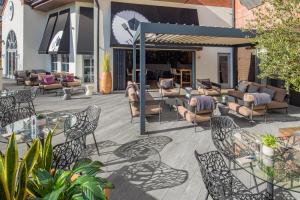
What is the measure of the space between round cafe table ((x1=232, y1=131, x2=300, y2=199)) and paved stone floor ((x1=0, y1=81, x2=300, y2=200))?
724mm

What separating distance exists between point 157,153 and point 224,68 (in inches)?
655

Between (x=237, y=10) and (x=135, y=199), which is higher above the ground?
(x=237, y=10)

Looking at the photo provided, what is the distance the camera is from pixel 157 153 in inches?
261

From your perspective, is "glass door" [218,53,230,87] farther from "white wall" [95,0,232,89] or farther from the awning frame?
the awning frame

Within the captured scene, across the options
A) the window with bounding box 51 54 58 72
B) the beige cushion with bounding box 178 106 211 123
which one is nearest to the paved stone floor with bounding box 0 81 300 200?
the beige cushion with bounding box 178 106 211 123

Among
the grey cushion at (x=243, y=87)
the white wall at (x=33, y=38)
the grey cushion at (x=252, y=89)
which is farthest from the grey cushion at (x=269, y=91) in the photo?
Answer: the white wall at (x=33, y=38)

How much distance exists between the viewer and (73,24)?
811 inches

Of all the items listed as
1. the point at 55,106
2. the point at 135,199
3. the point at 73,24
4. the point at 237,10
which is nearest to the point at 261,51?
the point at 135,199

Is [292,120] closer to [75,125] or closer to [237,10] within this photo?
[75,125]

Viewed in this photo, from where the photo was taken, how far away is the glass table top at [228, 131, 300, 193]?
11.7 feet

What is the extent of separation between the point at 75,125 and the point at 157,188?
2589mm

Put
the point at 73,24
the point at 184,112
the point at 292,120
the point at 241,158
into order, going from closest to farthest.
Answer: the point at 241,158 → the point at 184,112 → the point at 292,120 → the point at 73,24

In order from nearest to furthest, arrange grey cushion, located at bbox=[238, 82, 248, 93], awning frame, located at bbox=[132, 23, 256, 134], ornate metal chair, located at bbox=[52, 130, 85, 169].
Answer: ornate metal chair, located at bbox=[52, 130, 85, 169]
awning frame, located at bbox=[132, 23, 256, 134]
grey cushion, located at bbox=[238, 82, 248, 93]

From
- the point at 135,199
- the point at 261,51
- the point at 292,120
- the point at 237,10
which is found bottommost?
the point at 135,199
